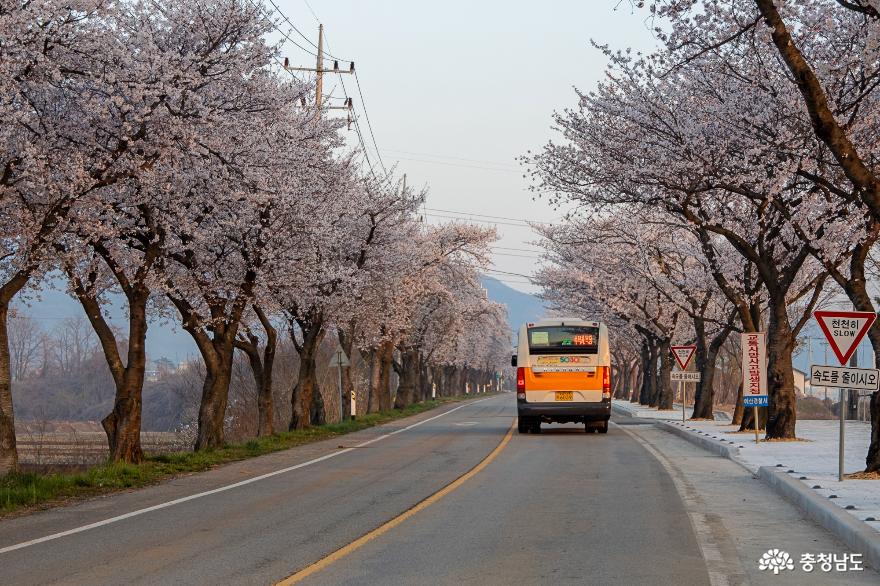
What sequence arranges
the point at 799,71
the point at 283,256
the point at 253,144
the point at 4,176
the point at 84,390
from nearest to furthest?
the point at 799,71
the point at 4,176
the point at 253,144
the point at 283,256
the point at 84,390

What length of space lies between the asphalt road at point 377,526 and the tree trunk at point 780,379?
25.5 feet

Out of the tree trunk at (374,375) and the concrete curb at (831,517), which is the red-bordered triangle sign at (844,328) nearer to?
the concrete curb at (831,517)

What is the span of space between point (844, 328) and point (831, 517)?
4602 mm

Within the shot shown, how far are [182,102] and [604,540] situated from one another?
35.3 feet

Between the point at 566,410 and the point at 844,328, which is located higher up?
the point at 844,328

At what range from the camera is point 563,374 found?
3231 cm

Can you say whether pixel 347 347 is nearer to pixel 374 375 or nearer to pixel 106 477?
pixel 374 375

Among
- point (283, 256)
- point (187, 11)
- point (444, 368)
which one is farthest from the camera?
point (444, 368)

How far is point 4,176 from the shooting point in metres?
17.1

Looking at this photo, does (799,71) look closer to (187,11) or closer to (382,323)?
(187,11)

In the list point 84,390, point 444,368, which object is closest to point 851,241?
point 444,368

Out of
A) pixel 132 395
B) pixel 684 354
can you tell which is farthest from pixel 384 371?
pixel 132 395

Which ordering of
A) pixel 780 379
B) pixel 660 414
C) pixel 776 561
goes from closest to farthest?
1. pixel 776 561
2. pixel 780 379
3. pixel 660 414

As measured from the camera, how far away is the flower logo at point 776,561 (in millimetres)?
9631
